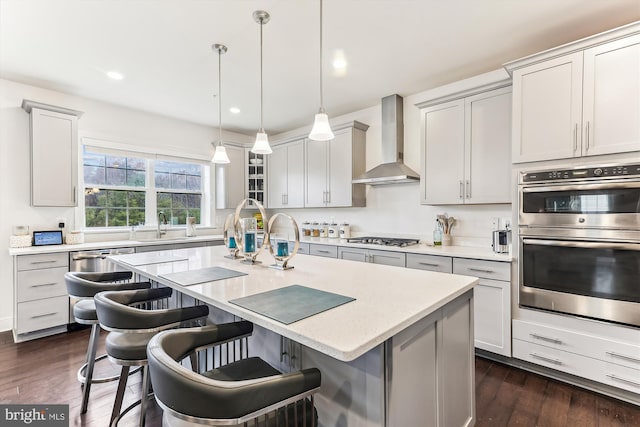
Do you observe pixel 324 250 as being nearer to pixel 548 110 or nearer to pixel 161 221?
pixel 161 221

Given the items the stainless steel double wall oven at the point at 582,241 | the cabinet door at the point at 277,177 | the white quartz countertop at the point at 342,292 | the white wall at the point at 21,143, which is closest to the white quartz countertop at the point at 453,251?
the stainless steel double wall oven at the point at 582,241

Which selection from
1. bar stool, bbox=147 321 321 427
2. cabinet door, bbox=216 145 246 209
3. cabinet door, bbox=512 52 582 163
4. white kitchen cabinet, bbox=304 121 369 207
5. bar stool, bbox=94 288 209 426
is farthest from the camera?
cabinet door, bbox=216 145 246 209

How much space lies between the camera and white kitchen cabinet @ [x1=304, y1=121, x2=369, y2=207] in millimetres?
4098

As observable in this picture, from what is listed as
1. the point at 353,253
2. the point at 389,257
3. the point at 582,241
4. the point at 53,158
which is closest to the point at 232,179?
the point at 53,158

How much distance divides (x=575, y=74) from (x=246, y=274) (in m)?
2.77

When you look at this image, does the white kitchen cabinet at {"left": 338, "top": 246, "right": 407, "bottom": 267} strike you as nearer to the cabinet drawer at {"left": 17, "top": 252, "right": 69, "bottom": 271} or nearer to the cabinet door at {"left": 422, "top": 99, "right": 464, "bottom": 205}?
the cabinet door at {"left": 422, "top": 99, "right": 464, "bottom": 205}

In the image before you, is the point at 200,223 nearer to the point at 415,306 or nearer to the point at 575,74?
the point at 415,306

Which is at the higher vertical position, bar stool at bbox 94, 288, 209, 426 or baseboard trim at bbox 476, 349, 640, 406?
bar stool at bbox 94, 288, 209, 426

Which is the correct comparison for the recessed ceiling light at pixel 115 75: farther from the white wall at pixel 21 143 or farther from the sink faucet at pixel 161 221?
the sink faucet at pixel 161 221

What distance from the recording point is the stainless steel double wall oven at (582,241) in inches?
79.8

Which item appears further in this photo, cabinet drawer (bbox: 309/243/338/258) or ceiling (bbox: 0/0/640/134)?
cabinet drawer (bbox: 309/243/338/258)

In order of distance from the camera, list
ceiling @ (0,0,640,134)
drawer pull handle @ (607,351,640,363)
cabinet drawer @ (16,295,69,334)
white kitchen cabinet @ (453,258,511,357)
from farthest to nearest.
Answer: cabinet drawer @ (16,295,69,334)
white kitchen cabinet @ (453,258,511,357)
ceiling @ (0,0,640,134)
drawer pull handle @ (607,351,640,363)

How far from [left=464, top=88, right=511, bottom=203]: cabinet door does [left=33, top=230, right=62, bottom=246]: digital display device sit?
4560 mm

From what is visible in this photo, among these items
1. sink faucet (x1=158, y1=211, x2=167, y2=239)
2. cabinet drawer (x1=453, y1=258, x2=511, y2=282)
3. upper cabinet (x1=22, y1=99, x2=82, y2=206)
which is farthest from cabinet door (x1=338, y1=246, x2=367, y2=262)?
upper cabinet (x1=22, y1=99, x2=82, y2=206)
